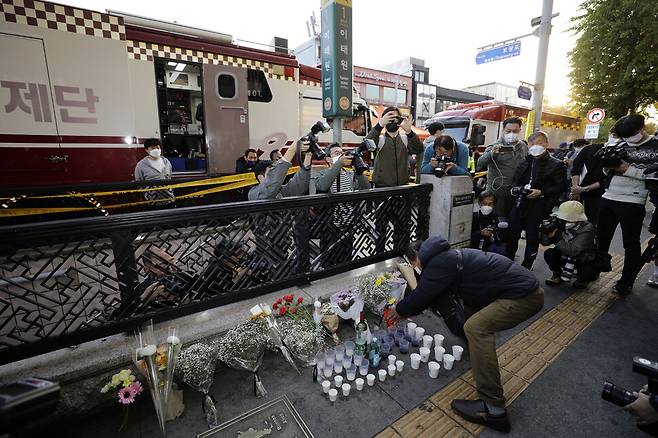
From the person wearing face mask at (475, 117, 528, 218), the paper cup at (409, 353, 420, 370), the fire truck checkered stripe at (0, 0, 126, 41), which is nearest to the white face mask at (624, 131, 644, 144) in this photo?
the person wearing face mask at (475, 117, 528, 218)

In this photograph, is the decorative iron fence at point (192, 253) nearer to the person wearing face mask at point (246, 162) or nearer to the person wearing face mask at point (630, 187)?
the person wearing face mask at point (630, 187)

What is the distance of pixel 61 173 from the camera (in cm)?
487

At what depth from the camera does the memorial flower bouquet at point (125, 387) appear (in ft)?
6.68

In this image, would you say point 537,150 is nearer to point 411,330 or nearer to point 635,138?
point 635,138

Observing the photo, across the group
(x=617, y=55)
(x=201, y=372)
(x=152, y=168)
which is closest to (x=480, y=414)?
(x=201, y=372)

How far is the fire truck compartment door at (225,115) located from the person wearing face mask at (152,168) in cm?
105

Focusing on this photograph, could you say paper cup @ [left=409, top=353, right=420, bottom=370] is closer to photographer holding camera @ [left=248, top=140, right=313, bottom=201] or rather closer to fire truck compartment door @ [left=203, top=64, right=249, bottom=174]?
photographer holding camera @ [left=248, top=140, right=313, bottom=201]

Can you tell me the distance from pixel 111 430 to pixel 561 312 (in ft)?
14.1

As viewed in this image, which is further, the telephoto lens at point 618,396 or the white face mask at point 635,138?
the white face mask at point 635,138

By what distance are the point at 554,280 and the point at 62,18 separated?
25.8ft

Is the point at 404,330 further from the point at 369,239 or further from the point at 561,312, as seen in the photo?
the point at 561,312

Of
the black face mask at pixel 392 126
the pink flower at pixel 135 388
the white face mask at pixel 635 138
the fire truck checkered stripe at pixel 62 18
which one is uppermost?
the fire truck checkered stripe at pixel 62 18

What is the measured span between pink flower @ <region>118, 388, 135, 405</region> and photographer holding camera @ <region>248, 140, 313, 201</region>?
1.98 m

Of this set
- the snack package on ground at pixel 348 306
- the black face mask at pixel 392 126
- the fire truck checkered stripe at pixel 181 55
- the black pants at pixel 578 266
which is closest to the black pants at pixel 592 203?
the black pants at pixel 578 266
